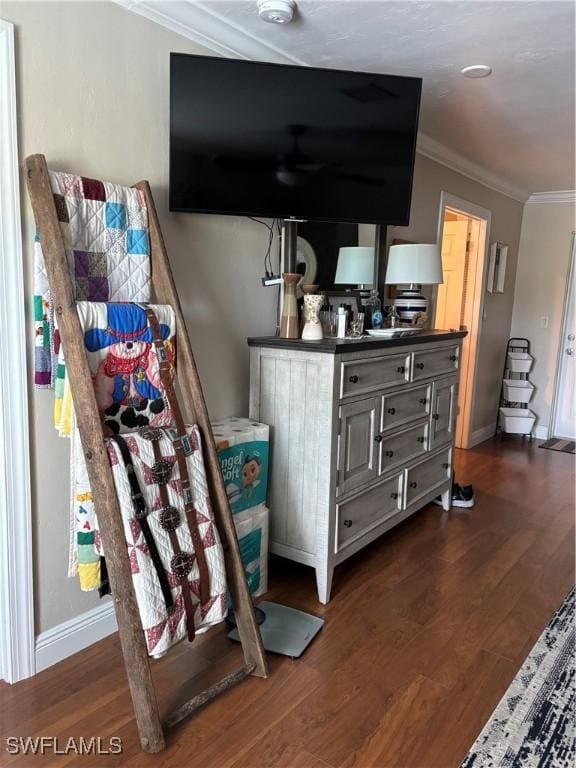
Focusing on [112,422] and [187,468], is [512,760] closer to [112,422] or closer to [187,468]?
[187,468]

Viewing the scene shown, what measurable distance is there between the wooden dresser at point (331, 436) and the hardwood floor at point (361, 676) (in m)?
0.24

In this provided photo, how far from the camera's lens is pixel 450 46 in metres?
2.33

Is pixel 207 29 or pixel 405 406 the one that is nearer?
pixel 207 29

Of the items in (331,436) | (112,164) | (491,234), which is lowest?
(331,436)

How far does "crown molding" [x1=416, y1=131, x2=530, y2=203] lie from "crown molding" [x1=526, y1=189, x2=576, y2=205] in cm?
9

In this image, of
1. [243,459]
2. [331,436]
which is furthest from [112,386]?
[331,436]

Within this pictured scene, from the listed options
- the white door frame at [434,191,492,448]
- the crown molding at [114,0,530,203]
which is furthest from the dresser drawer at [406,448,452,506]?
the crown molding at [114,0,530,203]

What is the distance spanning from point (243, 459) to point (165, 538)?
666 millimetres

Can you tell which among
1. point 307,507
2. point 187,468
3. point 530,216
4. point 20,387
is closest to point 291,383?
point 307,507

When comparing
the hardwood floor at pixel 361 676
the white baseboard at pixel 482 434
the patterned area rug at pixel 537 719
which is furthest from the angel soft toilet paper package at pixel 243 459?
the white baseboard at pixel 482 434

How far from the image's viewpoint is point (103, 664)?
6.34 ft

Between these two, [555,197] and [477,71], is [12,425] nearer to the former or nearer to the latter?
[477,71]

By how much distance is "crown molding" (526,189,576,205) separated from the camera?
16.7 ft

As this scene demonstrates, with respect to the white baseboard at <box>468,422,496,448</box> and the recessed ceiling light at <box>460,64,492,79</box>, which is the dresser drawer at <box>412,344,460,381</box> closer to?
the recessed ceiling light at <box>460,64,492,79</box>
